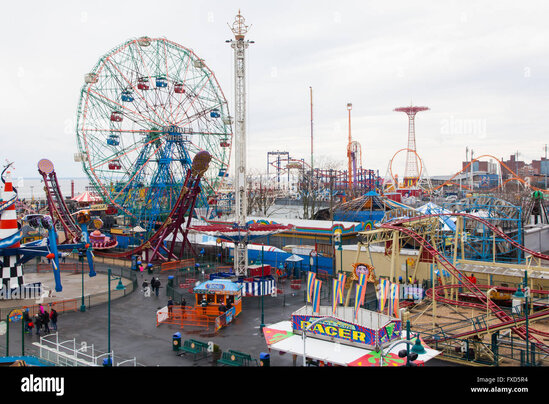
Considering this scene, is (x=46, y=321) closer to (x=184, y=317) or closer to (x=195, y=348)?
(x=184, y=317)

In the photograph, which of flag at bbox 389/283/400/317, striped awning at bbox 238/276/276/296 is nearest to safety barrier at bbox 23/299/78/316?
striped awning at bbox 238/276/276/296

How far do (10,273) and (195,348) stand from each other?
51.5 feet

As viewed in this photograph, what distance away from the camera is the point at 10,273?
30.2m

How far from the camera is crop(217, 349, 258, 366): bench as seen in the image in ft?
61.9

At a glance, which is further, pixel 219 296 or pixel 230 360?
pixel 219 296

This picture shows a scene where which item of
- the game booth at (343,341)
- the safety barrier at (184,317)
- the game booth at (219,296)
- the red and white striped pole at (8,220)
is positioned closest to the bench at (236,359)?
the game booth at (343,341)

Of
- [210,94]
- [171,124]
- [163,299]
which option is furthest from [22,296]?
[210,94]

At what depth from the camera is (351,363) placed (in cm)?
1575

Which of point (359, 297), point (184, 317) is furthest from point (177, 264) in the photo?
point (359, 297)

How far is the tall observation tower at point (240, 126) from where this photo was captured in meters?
35.0

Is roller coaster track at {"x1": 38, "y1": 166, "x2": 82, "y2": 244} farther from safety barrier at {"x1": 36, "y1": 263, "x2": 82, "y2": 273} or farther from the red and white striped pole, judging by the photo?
→ the red and white striped pole

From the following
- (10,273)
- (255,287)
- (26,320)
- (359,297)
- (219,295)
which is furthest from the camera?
(255,287)

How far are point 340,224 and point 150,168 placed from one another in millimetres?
20949

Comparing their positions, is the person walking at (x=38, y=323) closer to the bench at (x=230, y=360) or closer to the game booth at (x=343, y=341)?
the bench at (x=230, y=360)
